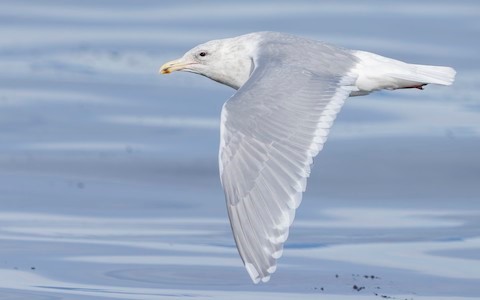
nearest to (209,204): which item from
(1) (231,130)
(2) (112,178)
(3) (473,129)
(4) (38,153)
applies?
(2) (112,178)

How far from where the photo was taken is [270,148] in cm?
669

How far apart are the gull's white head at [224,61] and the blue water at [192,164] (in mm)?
1086

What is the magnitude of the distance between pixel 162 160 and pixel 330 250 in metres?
2.84

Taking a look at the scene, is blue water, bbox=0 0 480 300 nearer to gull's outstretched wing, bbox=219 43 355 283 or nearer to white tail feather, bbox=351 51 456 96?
white tail feather, bbox=351 51 456 96

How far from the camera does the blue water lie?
8.39 m

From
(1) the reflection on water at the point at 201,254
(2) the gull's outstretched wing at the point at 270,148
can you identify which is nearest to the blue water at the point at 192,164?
(1) the reflection on water at the point at 201,254

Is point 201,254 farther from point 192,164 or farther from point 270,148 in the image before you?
point 192,164

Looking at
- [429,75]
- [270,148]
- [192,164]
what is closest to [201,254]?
[429,75]

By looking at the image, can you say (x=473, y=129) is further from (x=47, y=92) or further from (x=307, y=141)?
(x=307, y=141)

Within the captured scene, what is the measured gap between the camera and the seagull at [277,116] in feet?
20.8

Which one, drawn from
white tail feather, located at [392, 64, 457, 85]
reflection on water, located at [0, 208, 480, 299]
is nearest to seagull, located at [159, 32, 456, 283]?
white tail feather, located at [392, 64, 457, 85]

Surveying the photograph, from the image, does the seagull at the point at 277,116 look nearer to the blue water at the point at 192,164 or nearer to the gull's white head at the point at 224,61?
the gull's white head at the point at 224,61

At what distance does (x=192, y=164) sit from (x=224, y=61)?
134 inches

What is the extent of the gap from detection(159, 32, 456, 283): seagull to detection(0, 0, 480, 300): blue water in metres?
1.15
